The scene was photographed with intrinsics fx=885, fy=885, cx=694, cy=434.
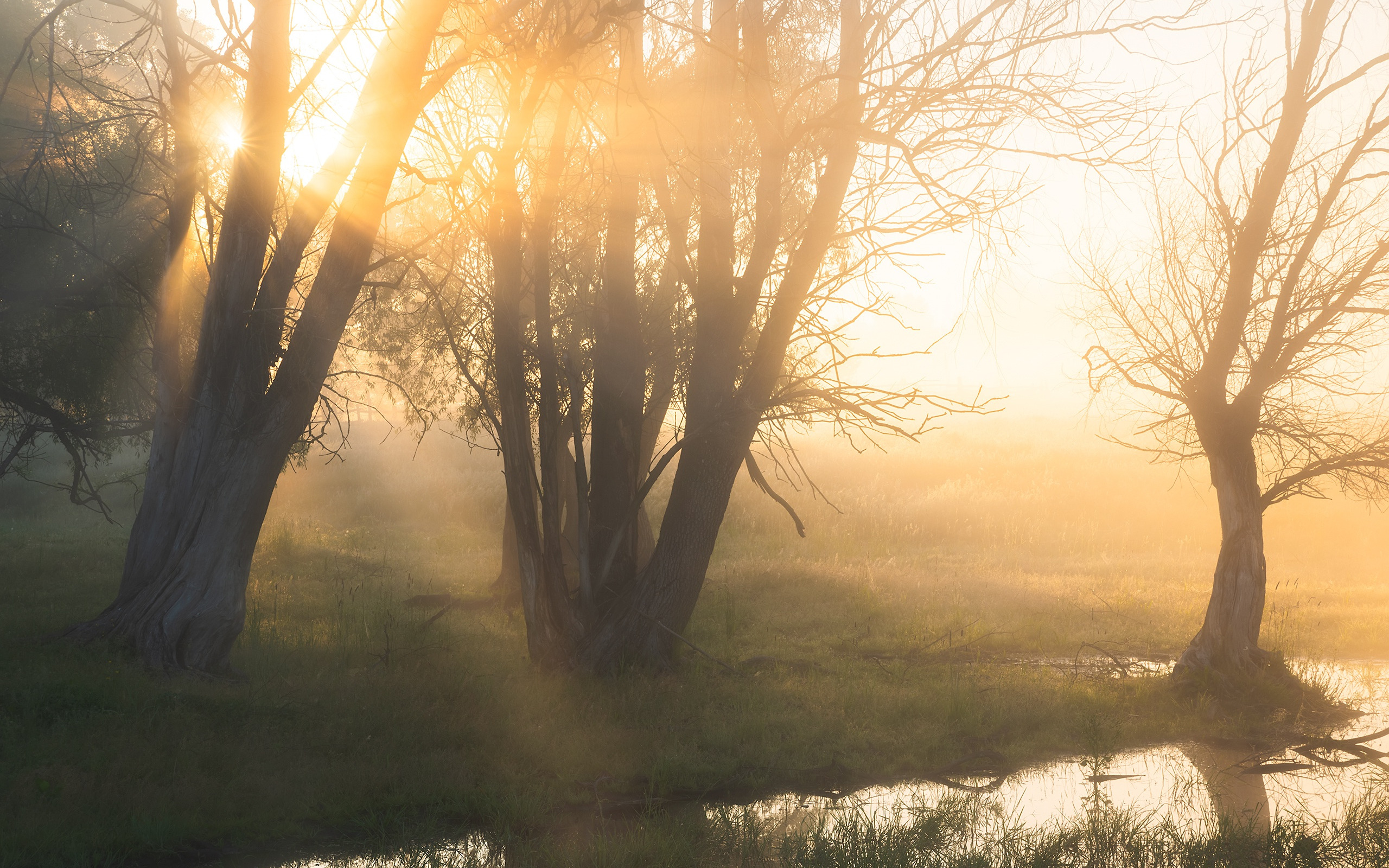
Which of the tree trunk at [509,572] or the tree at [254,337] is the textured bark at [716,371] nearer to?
the tree at [254,337]

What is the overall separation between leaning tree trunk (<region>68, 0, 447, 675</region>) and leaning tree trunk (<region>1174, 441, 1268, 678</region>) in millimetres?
8601

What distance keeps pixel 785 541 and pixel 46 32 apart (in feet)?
57.4

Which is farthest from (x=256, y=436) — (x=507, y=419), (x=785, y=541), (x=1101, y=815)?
(x=785, y=541)

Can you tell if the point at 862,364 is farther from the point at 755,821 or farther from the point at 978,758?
the point at 755,821

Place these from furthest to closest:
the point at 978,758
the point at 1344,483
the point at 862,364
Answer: the point at 862,364 → the point at 1344,483 → the point at 978,758

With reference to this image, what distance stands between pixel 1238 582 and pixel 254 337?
980 cm

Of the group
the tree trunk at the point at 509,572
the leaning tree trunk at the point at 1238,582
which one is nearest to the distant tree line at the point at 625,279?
the leaning tree trunk at the point at 1238,582

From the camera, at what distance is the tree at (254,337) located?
308 inches

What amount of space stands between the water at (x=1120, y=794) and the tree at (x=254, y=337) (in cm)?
361

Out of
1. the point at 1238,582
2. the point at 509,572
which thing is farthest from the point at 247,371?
the point at 1238,582

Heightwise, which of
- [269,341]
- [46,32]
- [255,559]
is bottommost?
[255,559]

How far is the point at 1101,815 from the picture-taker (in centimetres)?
605

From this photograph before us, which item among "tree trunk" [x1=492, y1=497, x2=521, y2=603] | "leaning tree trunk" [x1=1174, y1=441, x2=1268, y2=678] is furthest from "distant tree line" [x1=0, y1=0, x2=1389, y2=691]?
"tree trunk" [x1=492, y1=497, x2=521, y2=603]

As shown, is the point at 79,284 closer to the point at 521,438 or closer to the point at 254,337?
the point at 254,337
